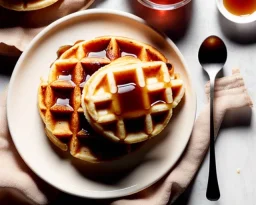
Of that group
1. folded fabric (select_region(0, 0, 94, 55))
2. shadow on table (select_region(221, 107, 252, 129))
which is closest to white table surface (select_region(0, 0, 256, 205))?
shadow on table (select_region(221, 107, 252, 129))

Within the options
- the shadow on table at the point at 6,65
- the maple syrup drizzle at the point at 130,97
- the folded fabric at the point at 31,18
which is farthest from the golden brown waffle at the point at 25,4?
the maple syrup drizzle at the point at 130,97

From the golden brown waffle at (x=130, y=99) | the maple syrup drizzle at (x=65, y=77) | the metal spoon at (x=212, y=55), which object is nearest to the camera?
the golden brown waffle at (x=130, y=99)

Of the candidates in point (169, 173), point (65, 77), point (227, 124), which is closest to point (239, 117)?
point (227, 124)

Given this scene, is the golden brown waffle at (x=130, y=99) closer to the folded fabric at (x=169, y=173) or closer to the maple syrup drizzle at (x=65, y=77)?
the maple syrup drizzle at (x=65, y=77)

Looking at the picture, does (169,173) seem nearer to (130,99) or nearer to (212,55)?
(130,99)

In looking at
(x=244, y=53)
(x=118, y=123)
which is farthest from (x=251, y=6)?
(x=118, y=123)

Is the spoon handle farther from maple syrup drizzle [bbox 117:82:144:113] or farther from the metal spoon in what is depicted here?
maple syrup drizzle [bbox 117:82:144:113]
